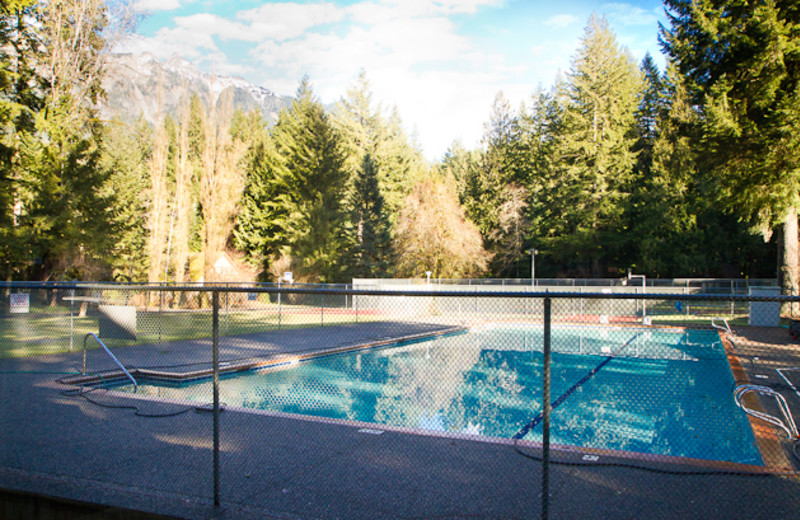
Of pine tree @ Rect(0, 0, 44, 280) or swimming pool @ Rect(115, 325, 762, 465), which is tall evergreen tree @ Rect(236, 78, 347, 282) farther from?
swimming pool @ Rect(115, 325, 762, 465)

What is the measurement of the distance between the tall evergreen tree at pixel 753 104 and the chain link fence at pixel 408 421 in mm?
9319

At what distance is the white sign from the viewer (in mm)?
9156

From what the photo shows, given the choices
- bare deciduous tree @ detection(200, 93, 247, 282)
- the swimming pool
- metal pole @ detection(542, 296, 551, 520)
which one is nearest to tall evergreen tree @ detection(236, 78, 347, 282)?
bare deciduous tree @ detection(200, 93, 247, 282)

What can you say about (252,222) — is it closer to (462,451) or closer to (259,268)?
(259,268)

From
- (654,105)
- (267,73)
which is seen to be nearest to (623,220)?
(654,105)

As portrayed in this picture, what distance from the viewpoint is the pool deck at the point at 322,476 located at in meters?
3.67

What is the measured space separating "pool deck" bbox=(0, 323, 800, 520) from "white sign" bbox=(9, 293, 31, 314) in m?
3.66

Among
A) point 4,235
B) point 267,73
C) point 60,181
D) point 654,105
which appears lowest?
point 4,235

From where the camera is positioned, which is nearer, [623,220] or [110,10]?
[110,10]

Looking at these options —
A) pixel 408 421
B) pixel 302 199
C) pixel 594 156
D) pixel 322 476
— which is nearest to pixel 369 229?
pixel 302 199

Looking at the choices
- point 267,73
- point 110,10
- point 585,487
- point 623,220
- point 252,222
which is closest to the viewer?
point 585,487

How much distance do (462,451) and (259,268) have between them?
44.9 meters

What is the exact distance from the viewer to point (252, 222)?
48469 millimetres

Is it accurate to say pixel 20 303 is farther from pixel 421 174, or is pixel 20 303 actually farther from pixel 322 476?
pixel 421 174
